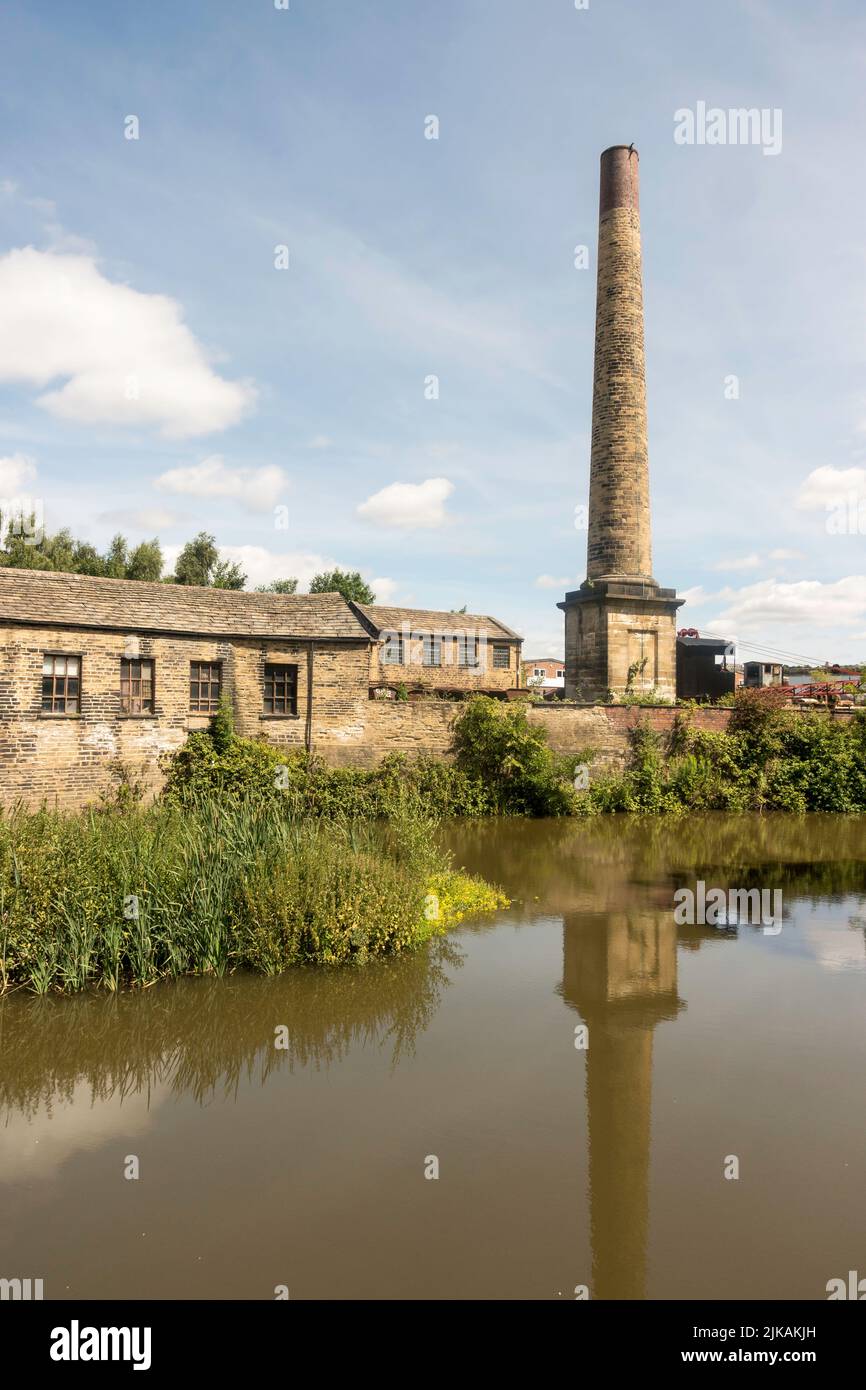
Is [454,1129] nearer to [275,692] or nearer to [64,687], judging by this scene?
[64,687]

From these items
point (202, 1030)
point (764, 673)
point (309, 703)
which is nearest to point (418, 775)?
point (309, 703)

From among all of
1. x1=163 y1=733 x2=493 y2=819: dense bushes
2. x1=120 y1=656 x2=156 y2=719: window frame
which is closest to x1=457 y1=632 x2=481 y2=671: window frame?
x1=163 y1=733 x2=493 y2=819: dense bushes

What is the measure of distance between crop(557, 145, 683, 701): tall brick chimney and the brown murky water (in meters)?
15.4

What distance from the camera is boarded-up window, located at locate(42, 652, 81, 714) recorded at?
15609 mm

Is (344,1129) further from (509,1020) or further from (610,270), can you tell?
(610,270)

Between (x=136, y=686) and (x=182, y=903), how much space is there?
31.6 ft

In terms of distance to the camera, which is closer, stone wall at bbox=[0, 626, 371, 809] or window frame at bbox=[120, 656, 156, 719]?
stone wall at bbox=[0, 626, 371, 809]

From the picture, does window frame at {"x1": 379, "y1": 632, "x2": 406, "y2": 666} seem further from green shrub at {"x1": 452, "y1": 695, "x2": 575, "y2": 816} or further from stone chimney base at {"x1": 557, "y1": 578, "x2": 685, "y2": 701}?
green shrub at {"x1": 452, "y1": 695, "x2": 575, "y2": 816}

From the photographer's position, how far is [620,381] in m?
23.3

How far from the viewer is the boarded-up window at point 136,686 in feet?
54.7

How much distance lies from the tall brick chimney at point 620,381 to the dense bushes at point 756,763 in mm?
5438

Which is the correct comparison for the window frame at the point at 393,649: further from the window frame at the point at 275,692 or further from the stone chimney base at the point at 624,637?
the window frame at the point at 275,692

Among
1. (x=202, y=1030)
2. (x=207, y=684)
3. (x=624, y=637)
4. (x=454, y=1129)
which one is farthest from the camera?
(x=624, y=637)
